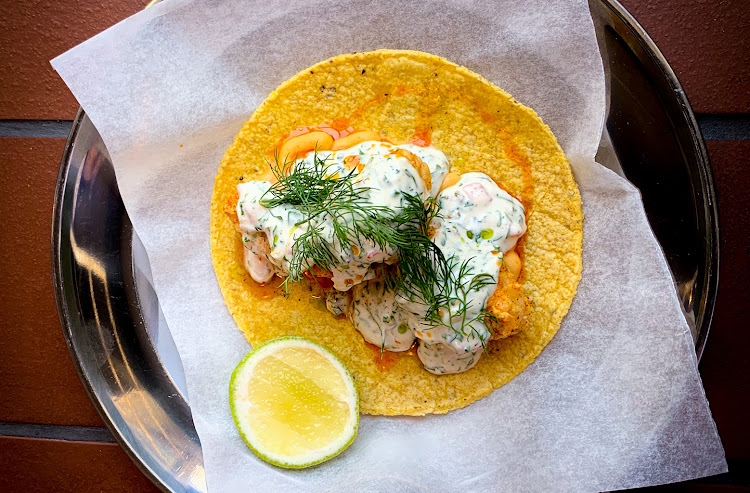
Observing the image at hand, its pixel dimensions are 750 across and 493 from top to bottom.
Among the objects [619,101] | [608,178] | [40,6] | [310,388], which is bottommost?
[310,388]

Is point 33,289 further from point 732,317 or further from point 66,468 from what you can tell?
point 732,317

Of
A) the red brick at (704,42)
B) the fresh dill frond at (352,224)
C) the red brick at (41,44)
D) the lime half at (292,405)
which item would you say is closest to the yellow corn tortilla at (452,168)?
the lime half at (292,405)

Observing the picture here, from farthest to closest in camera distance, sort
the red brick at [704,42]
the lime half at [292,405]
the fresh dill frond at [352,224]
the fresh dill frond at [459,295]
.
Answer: the red brick at [704,42] → the lime half at [292,405] → the fresh dill frond at [459,295] → the fresh dill frond at [352,224]

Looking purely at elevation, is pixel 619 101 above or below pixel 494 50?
below

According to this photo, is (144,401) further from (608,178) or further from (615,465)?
(608,178)

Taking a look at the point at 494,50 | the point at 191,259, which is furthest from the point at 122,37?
the point at 494,50

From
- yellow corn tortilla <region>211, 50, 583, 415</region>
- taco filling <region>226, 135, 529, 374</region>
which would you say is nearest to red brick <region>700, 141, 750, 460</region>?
yellow corn tortilla <region>211, 50, 583, 415</region>

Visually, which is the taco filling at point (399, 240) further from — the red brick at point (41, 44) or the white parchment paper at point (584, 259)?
the red brick at point (41, 44)
